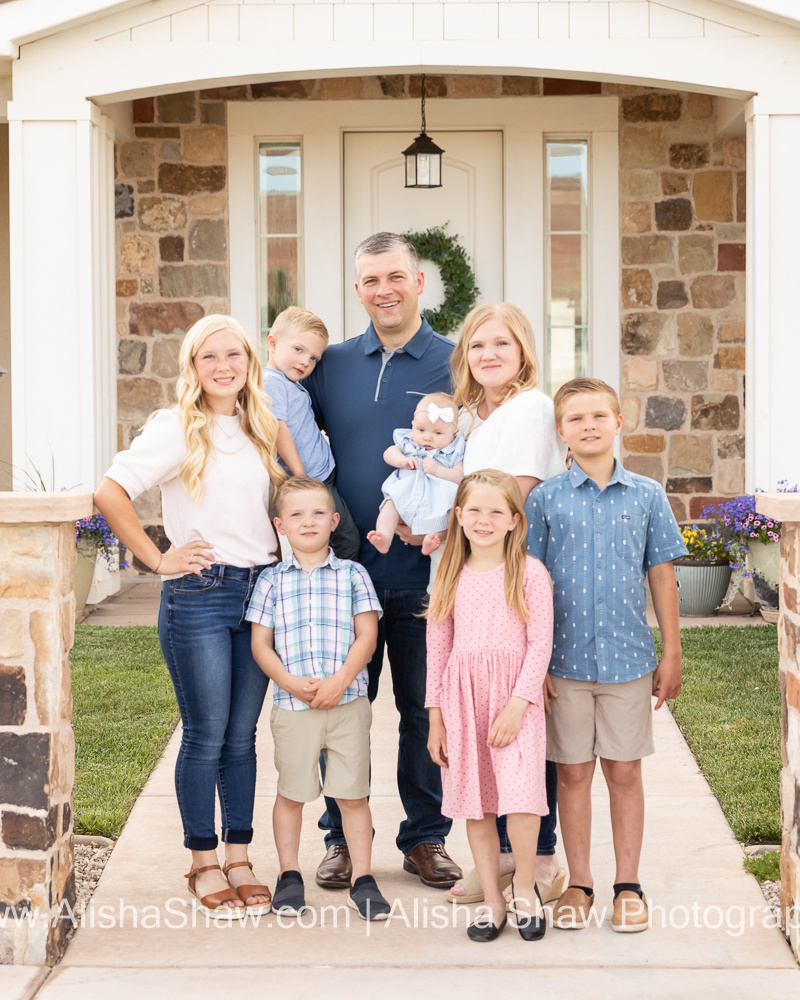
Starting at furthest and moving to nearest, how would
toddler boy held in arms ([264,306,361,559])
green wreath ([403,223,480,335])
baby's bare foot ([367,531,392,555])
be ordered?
green wreath ([403,223,480,335]) < toddler boy held in arms ([264,306,361,559]) < baby's bare foot ([367,531,392,555])

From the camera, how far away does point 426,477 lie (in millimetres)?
2922

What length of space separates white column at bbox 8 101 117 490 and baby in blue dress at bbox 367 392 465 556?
11.8ft

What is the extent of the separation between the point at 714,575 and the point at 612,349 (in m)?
1.72

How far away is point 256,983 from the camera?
2.50 m

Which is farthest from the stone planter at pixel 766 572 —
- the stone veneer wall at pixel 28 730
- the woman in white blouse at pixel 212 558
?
the stone veneer wall at pixel 28 730

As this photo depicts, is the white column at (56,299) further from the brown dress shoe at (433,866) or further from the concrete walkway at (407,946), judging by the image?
the brown dress shoe at (433,866)

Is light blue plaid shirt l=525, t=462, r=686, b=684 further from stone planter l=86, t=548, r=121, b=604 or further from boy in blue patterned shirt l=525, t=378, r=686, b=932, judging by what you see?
stone planter l=86, t=548, r=121, b=604

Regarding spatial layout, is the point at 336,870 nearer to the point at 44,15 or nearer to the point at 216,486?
the point at 216,486

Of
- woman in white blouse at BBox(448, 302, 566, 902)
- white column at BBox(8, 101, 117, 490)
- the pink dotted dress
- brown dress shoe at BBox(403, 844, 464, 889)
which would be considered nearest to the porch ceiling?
white column at BBox(8, 101, 117, 490)

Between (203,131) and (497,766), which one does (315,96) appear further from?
(497,766)

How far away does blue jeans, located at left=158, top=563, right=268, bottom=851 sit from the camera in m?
2.80

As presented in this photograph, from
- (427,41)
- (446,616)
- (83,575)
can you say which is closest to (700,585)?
(427,41)

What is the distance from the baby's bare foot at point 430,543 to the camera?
289 centimetres

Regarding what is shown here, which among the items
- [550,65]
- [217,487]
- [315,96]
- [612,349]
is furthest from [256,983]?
[315,96]
